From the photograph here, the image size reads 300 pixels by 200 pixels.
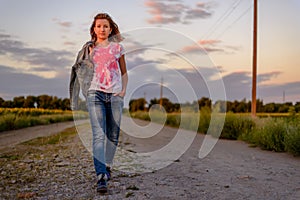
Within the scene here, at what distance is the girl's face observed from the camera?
443 cm

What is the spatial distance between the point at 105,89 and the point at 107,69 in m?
0.24

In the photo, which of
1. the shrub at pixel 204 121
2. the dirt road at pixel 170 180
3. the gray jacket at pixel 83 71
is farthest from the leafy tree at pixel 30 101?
the gray jacket at pixel 83 71

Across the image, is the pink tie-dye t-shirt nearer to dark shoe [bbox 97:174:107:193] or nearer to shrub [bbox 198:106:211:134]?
dark shoe [bbox 97:174:107:193]

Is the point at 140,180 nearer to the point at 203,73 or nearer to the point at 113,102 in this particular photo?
the point at 113,102

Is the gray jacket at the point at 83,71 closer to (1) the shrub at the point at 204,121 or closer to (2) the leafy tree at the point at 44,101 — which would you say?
(1) the shrub at the point at 204,121

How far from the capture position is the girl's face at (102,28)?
14.5 ft

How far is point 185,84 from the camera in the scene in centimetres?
749

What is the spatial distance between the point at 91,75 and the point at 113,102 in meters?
0.39

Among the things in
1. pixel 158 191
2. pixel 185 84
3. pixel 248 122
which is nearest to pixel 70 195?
pixel 158 191

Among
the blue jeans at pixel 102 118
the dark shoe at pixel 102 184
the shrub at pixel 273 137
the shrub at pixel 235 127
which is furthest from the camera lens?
the shrub at pixel 235 127

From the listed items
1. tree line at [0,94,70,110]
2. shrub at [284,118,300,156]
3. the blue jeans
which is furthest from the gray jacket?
tree line at [0,94,70,110]

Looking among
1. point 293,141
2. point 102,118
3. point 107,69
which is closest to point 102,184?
point 102,118

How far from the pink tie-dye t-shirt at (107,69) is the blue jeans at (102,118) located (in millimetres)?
82

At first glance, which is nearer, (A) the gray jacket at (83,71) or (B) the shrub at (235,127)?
(A) the gray jacket at (83,71)
